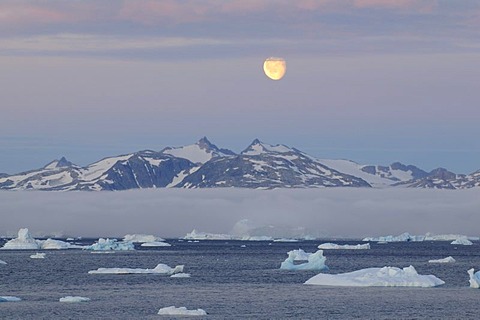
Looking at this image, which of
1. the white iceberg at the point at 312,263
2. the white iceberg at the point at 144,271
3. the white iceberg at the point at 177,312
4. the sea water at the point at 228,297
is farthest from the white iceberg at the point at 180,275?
the white iceberg at the point at 177,312

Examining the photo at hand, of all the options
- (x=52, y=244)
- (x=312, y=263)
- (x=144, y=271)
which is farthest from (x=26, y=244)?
(x=312, y=263)

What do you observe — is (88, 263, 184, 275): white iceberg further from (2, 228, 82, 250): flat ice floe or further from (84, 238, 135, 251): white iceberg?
(84, 238, 135, 251): white iceberg

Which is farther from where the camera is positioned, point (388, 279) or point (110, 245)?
point (110, 245)

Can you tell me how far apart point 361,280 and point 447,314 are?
1836 centimetres

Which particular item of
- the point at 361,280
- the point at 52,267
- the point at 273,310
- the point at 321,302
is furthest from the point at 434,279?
the point at 52,267

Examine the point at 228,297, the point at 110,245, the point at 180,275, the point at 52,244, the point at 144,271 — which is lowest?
the point at 52,244

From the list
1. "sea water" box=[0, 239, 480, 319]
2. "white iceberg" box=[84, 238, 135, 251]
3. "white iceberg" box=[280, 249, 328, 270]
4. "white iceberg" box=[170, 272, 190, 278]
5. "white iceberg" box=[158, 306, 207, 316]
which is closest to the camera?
"white iceberg" box=[158, 306, 207, 316]

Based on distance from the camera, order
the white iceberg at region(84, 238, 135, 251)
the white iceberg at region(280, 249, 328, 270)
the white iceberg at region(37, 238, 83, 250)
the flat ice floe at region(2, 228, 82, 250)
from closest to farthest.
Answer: the white iceberg at region(280, 249, 328, 270) < the flat ice floe at region(2, 228, 82, 250) < the white iceberg at region(84, 238, 135, 251) < the white iceberg at region(37, 238, 83, 250)

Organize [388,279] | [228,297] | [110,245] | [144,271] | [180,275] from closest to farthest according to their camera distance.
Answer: [228,297] < [388,279] < [180,275] < [144,271] < [110,245]

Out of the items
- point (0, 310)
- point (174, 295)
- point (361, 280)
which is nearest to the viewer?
point (0, 310)

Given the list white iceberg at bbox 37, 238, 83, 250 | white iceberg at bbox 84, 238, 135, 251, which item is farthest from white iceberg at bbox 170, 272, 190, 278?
white iceberg at bbox 37, 238, 83, 250

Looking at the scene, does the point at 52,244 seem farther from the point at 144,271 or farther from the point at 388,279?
the point at 388,279

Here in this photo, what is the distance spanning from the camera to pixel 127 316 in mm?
57844

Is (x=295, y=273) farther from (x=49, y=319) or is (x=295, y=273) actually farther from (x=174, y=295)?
(x=49, y=319)
